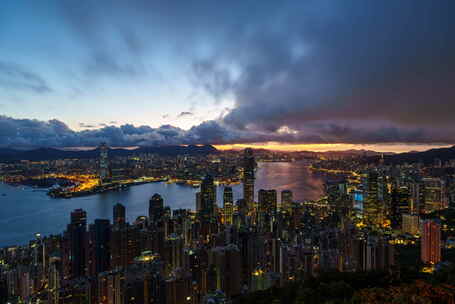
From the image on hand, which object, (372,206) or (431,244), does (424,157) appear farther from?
(431,244)

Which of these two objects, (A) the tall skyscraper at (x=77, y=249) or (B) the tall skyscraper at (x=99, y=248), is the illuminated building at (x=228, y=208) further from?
(A) the tall skyscraper at (x=77, y=249)

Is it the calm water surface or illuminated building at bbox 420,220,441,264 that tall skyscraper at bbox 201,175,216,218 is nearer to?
the calm water surface

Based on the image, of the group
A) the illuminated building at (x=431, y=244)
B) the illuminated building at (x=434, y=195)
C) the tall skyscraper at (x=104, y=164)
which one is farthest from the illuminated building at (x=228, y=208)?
the tall skyscraper at (x=104, y=164)

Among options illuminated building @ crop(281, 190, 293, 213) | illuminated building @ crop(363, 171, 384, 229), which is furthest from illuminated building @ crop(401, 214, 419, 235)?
illuminated building @ crop(281, 190, 293, 213)

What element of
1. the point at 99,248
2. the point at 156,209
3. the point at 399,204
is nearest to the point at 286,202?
the point at 399,204

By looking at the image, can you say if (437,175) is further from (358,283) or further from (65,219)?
(65,219)

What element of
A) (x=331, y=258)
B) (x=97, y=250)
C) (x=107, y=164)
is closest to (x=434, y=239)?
(x=331, y=258)

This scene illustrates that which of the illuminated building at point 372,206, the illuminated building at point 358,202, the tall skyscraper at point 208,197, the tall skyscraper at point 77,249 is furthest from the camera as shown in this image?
the illuminated building at point 358,202
